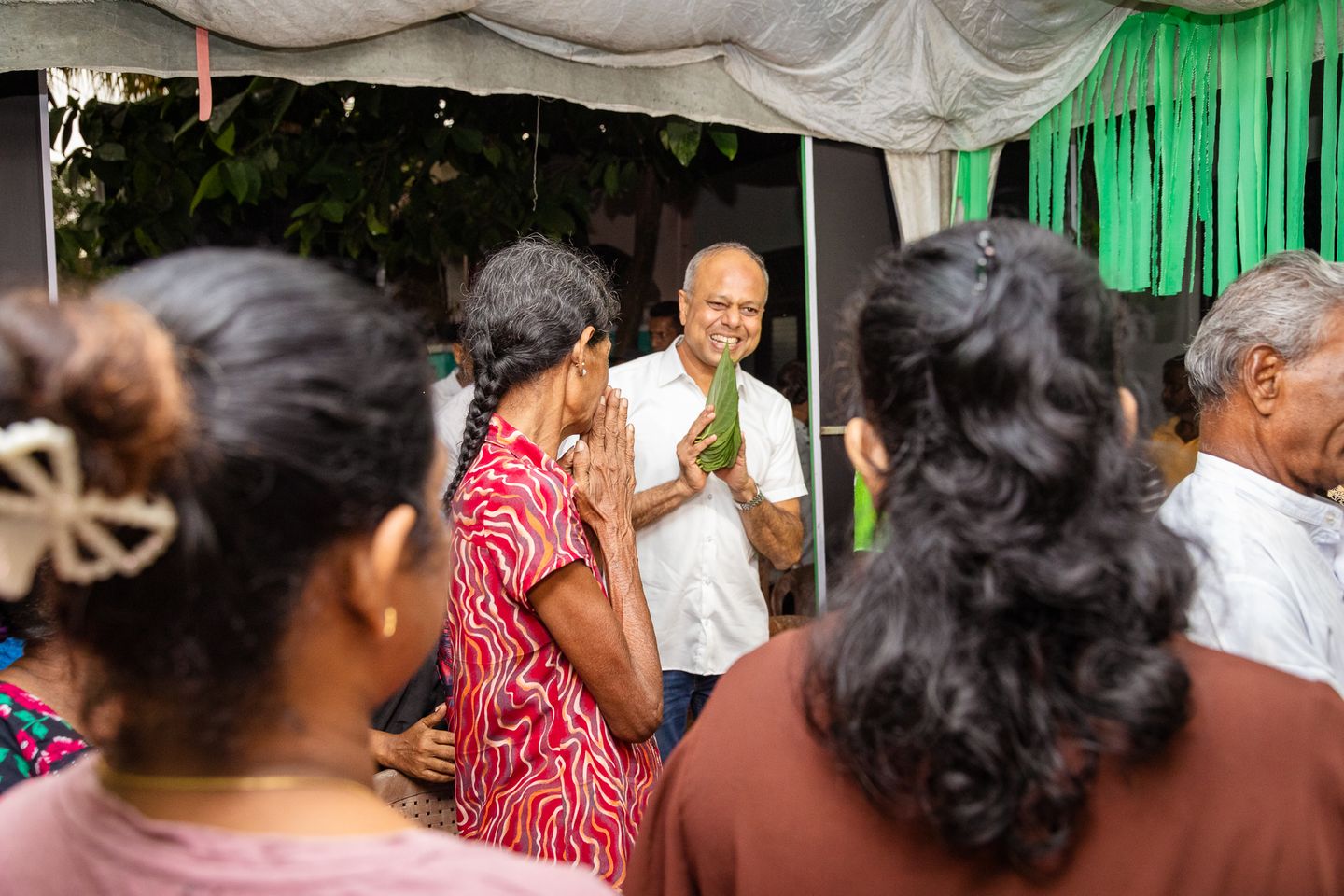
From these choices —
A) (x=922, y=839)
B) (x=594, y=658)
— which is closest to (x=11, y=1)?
(x=594, y=658)

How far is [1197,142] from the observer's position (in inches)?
116

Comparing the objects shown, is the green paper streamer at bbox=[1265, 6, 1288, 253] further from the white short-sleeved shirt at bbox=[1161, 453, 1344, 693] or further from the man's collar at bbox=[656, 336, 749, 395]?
the man's collar at bbox=[656, 336, 749, 395]

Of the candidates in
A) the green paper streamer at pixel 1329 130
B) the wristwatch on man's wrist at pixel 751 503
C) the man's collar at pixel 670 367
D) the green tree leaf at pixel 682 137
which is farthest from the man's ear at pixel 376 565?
the green tree leaf at pixel 682 137

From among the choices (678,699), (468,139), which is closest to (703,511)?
(678,699)

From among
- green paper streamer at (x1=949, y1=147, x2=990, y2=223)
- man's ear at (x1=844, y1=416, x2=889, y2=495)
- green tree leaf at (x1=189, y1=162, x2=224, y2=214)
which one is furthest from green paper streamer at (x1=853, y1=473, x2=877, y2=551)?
green tree leaf at (x1=189, y1=162, x2=224, y2=214)

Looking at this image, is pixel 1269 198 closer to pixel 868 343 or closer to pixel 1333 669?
pixel 1333 669

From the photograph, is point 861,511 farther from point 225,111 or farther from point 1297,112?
point 225,111

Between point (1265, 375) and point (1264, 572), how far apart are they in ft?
1.09

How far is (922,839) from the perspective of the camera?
853 millimetres

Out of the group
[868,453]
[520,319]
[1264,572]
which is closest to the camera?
[868,453]

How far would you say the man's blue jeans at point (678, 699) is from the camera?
9.39 ft

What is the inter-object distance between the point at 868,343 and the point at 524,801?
100 centimetres

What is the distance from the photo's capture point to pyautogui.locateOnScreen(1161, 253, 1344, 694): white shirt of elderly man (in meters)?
1.49

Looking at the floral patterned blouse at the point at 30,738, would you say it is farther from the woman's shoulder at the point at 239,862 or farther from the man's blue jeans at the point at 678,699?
the man's blue jeans at the point at 678,699
